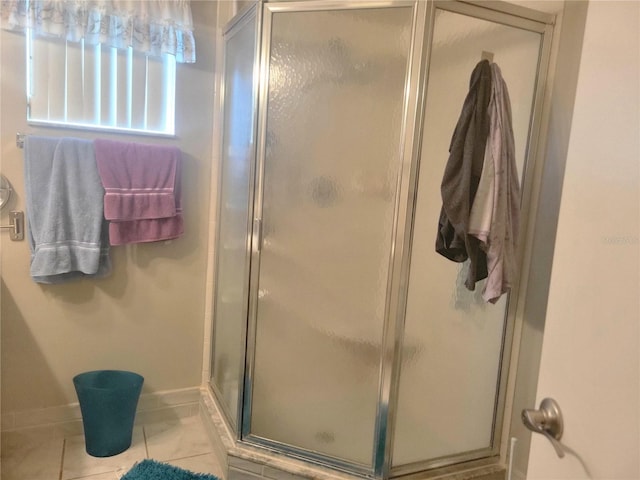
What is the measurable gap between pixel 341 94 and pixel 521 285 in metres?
1.10

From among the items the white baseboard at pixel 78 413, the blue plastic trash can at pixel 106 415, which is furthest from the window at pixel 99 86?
the white baseboard at pixel 78 413

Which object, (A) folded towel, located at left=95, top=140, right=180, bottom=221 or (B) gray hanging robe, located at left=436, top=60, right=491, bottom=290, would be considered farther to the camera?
(A) folded towel, located at left=95, top=140, right=180, bottom=221

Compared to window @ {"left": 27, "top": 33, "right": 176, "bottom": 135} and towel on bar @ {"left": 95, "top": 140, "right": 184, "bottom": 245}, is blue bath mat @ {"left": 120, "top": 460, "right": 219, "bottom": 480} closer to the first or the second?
towel on bar @ {"left": 95, "top": 140, "right": 184, "bottom": 245}

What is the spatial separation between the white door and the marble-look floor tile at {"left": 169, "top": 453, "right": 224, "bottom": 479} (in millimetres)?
1600

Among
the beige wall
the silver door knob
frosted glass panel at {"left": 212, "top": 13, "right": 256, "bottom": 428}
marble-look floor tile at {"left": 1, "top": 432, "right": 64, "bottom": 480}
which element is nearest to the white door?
the silver door knob

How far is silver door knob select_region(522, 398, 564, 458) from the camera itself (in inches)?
29.7

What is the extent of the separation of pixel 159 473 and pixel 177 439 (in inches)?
11.5

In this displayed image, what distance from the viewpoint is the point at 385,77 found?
5.59ft

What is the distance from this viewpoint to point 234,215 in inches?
83.8

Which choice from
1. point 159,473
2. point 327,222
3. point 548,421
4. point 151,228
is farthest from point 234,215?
point 548,421

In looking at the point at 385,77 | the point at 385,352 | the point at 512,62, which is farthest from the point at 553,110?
the point at 385,352

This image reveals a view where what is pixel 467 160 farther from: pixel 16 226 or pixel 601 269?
pixel 16 226

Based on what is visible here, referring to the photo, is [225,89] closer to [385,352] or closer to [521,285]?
[385,352]

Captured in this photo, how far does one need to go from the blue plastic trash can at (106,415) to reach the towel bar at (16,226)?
683 mm
